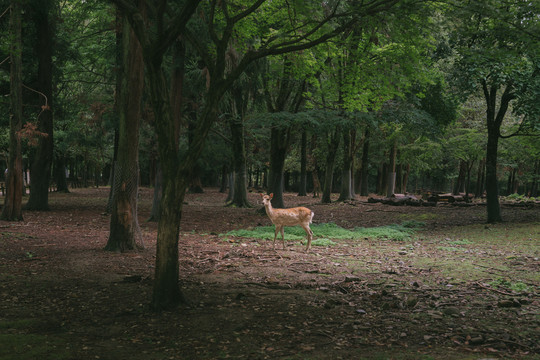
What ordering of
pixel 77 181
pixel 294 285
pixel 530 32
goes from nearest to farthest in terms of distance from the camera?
pixel 530 32, pixel 294 285, pixel 77 181

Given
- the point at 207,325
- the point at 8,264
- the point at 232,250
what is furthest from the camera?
the point at 232,250

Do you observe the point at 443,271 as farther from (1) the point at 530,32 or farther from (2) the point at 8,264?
(2) the point at 8,264

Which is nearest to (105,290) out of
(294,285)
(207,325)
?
(207,325)

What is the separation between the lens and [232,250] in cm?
1074

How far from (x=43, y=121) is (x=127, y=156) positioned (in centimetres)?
1023

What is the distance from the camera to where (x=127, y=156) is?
9.93 meters

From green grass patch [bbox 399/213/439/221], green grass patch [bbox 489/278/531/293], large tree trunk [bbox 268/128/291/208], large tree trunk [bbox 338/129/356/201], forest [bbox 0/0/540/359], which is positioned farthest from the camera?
large tree trunk [bbox 338/129/356/201]

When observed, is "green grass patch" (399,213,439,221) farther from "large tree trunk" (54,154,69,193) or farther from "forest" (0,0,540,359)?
"large tree trunk" (54,154,69,193)

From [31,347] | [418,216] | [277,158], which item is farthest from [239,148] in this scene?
[31,347]

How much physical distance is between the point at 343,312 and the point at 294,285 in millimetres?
1547

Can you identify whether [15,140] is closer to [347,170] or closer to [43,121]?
[43,121]

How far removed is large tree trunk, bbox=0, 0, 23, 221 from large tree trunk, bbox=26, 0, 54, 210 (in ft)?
10.2

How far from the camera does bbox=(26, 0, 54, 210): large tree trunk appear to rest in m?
17.6

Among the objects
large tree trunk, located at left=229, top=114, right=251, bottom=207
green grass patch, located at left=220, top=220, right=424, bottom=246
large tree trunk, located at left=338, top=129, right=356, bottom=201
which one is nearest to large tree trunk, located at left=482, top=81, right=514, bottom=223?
green grass patch, located at left=220, top=220, right=424, bottom=246
